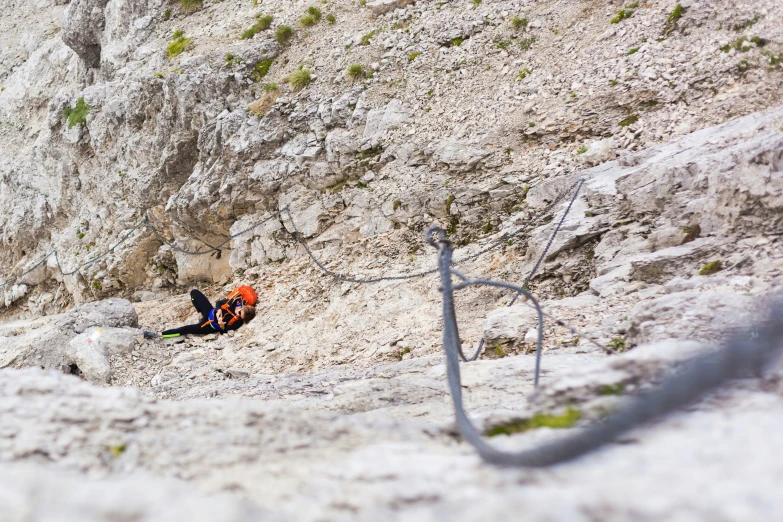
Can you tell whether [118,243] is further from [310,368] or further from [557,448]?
[557,448]

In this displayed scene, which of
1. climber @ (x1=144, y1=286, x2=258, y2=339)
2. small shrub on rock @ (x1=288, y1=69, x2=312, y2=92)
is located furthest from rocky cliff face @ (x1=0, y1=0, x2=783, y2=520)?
climber @ (x1=144, y1=286, x2=258, y2=339)

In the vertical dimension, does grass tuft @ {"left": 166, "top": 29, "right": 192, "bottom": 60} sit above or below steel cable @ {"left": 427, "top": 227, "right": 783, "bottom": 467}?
above

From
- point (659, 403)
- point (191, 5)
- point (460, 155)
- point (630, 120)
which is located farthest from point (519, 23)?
point (191, 5)

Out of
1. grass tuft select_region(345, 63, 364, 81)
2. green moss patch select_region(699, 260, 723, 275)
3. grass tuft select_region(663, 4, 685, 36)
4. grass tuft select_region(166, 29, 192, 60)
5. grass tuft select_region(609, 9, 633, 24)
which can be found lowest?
green moss patch select_region(699, 260, 723, 275)

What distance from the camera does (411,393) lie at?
194 inches

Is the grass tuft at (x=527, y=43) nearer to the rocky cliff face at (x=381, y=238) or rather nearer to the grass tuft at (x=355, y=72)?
the rocky cliff face at (x=381, y=238)

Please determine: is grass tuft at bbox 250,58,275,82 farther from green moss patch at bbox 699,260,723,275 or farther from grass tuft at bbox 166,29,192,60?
green moss patch at bbox 699,260,723,275

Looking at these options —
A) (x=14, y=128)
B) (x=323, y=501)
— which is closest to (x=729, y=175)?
(x=323, y=501)

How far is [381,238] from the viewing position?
1002 centimetres

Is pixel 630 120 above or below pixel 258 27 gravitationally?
below

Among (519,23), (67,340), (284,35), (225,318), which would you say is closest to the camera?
(67,340)

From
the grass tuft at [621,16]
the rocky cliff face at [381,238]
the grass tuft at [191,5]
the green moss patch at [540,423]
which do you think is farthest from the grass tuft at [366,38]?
the green moss patch at [540,423]

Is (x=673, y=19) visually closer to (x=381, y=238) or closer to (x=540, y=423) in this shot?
(x=381, y=238)

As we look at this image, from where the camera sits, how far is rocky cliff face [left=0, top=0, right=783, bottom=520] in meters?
2.32
